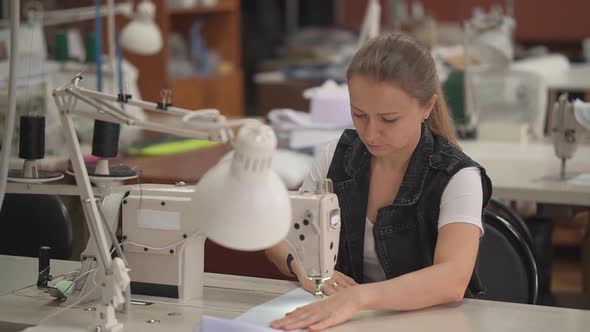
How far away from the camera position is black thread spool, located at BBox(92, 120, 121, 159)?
68.2 inches

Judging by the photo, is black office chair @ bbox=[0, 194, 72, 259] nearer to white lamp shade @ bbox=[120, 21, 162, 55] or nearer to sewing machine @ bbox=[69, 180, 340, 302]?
sewing machine @ bbox=[69, 180, 340, 302]

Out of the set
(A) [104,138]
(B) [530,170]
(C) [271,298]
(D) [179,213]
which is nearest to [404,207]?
(C) [271,298]

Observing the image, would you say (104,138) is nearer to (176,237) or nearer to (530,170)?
(176,237)

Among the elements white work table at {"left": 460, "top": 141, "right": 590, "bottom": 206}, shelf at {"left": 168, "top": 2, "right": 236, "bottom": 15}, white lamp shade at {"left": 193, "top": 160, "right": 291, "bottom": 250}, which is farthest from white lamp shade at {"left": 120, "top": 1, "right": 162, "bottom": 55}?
white lamp shade at {"left": 193, "top": 160, "right": 291, "bottom": 250}

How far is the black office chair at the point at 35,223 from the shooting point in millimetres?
Result: 2262

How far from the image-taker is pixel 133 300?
180cm

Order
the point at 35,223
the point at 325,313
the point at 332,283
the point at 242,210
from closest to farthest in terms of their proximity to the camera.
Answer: the point at 242,210
the point at 325,313
the point at 332,283
the point at 35,223

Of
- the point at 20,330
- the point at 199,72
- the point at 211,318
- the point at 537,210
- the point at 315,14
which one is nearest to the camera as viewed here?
the point at 211,318

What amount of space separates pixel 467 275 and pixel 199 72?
4.03 metres

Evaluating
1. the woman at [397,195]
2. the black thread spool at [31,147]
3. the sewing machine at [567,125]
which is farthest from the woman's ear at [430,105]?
the sewing machine at [567,125]

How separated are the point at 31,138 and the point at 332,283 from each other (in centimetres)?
60

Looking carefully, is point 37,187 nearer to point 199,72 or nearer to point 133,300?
point 133,300

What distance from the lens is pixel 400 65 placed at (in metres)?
1.84

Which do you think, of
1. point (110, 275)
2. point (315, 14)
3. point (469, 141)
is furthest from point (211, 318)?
point (315, 14)
